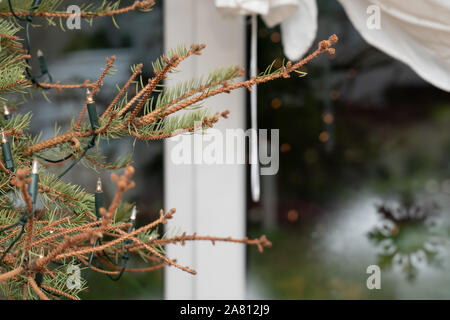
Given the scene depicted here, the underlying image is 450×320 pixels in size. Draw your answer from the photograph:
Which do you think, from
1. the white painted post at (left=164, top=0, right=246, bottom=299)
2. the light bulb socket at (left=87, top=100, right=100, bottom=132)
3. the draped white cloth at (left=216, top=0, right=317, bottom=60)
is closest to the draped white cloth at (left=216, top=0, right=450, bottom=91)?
the draped white cloth at (left=216, top=0, right=317, bottom=60)

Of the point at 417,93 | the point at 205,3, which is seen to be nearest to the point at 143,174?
the point at 205,3

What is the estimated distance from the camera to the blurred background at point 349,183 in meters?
1.18

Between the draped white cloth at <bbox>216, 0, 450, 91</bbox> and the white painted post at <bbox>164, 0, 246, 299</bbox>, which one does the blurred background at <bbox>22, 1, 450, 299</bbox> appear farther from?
the draped white cloth at <bbox>216, 0, 450, 91</bbox>

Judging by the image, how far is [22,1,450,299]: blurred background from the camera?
1.18 meters

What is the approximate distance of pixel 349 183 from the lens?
3.94 feet

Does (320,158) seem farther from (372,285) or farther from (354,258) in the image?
(372,285)

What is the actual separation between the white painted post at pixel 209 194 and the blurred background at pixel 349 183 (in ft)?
0.18

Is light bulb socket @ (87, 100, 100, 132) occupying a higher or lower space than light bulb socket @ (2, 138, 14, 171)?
higher

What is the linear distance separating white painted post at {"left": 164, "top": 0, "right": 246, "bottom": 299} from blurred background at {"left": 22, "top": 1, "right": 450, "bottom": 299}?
54 mm

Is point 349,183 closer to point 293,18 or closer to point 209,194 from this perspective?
point 209,194

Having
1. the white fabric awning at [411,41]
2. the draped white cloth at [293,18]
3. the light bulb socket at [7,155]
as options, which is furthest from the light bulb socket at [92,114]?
the white fabric awning at [411,41]

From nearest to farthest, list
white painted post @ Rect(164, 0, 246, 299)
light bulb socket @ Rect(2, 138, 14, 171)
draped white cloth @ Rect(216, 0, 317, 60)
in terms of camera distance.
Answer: light bulb socket @ Rect(2, 138, 14, 171)
draped white cloth @ Rect(216, 0, 317, 60)
white painted post @ Rect(164, 0, 246, 299)

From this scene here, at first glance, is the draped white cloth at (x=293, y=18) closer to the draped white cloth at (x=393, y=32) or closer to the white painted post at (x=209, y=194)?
the draped white cloth at (x=393, y=32)

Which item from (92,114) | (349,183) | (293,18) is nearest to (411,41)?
(293,18)
